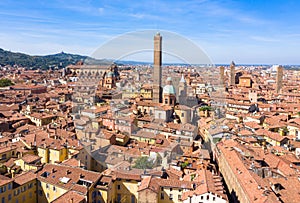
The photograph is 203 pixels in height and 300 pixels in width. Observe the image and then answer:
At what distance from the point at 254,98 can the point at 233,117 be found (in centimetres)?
922

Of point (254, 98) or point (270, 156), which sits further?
point (254, 98)

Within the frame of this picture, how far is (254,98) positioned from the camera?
1066 inches

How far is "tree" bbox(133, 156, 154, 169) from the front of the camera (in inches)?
376

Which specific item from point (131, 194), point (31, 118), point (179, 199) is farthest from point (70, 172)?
point (31, 118)

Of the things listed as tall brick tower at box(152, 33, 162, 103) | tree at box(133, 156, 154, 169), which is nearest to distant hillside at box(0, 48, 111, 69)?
Result: tall brick tower at box(152, 33, 162, 103)

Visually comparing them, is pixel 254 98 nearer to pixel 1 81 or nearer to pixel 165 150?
pixel 165 150

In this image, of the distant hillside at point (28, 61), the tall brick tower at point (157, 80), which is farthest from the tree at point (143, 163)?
the distant hillside at point (28, 61)

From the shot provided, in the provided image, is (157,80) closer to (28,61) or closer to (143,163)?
(143,163)

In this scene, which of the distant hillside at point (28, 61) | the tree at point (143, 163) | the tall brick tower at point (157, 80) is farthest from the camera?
the distant hillside at point (28, 61)

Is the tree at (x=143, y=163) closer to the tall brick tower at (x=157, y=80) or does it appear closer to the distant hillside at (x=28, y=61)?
the tall brick tower at (x=157, y=80)

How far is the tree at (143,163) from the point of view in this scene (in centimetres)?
954

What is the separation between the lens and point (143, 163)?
962cm

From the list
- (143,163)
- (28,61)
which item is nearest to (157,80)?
(143,163)

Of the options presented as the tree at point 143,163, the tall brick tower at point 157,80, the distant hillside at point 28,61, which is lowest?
the tree at point 143,163
